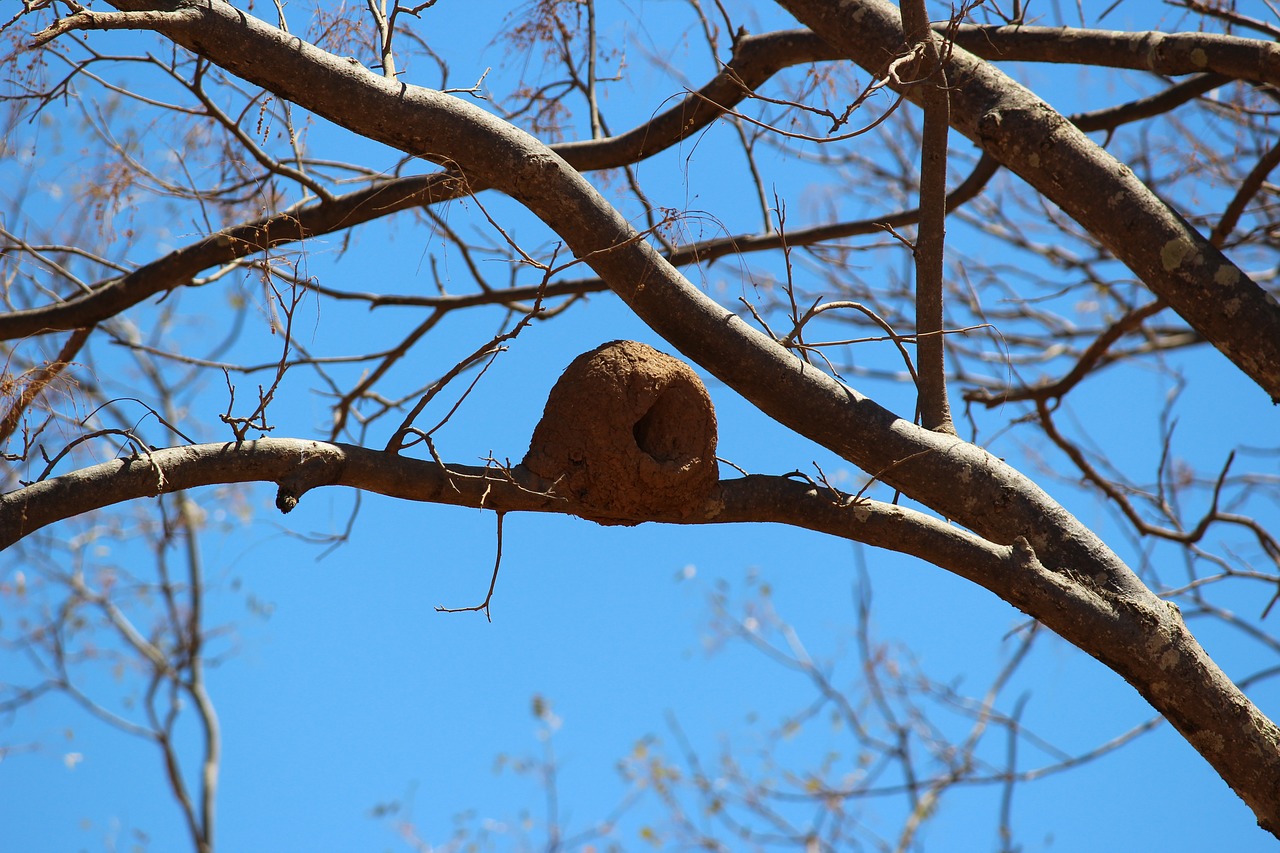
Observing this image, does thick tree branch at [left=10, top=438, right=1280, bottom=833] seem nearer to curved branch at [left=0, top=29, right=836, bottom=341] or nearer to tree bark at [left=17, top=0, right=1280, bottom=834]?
tree bark at [left=17, top=0, right=1280, bottom=834]

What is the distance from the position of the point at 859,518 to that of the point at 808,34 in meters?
2.29

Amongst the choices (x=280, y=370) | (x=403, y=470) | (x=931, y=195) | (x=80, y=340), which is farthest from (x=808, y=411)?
(x=80, y=340)

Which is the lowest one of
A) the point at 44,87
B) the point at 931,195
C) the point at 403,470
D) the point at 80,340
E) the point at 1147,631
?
the point at 1147,631

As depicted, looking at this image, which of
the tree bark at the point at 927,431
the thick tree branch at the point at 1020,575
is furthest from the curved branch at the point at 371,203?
the thick tree branch at the point at 1020,575

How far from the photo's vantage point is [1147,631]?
354cm

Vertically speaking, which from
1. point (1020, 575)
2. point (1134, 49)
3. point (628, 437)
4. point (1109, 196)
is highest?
point (1134, 49)

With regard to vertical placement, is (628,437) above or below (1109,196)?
below

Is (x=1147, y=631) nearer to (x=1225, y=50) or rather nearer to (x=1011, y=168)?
(x=1011, y=168)

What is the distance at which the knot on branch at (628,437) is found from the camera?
3.35m

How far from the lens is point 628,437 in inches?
132

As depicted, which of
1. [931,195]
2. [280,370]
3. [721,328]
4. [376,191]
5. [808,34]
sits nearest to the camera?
A: [280,370]

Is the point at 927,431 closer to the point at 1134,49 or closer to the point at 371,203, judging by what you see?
the point at 1134,49

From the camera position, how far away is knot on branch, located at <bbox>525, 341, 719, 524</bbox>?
3.35 m

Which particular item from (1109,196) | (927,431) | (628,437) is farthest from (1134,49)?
(628,437)
